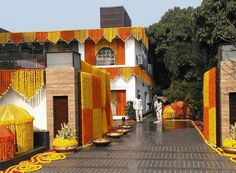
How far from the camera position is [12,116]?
12.0 metres

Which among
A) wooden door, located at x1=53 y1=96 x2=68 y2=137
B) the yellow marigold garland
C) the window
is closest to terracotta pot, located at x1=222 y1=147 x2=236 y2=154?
the yellow marigold garland

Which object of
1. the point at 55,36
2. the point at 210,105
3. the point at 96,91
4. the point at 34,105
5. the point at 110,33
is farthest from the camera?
the point at 55,36

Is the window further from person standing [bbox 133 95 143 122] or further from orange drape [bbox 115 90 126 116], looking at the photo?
person standing [bbox 133 95 143 122]

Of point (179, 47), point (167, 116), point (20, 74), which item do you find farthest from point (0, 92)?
point (179, 47)

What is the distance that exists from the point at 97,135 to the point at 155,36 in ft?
78.7

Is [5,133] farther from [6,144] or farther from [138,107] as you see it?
[138,107]

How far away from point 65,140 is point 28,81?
2.71 meters

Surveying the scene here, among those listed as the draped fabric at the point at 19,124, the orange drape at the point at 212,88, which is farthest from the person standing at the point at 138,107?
the draped fabric at the point at 19,124

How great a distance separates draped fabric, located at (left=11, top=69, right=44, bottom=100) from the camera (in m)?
13.9

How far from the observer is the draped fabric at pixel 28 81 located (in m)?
13.9

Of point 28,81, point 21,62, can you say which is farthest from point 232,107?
point 21,62

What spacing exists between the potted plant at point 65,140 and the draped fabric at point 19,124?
2.84ft

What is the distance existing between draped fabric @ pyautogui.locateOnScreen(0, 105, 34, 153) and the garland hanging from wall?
147 cm

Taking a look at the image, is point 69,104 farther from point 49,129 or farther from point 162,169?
point 162,169
